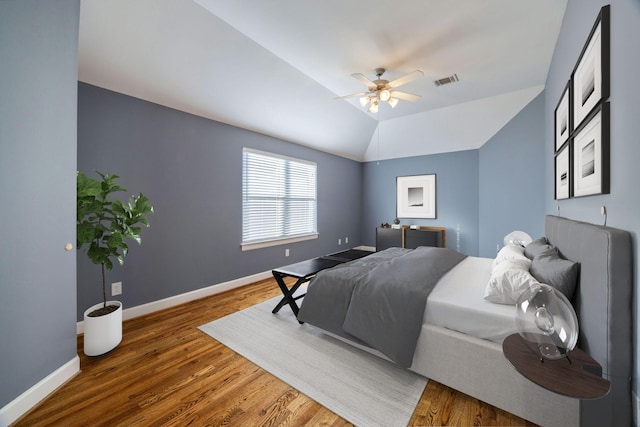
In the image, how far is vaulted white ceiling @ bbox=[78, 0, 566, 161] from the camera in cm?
211

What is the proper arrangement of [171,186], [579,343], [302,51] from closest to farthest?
[579,343] < [302,51] < [171,186]

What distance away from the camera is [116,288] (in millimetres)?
2605

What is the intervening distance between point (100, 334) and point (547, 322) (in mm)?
2951

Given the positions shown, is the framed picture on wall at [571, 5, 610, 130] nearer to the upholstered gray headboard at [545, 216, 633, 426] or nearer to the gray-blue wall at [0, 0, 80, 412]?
the upholstered gray headboard at [545, 216, 633, 426]

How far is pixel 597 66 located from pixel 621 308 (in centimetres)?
127

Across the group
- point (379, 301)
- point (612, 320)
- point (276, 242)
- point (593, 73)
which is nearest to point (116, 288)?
point (276, 242)

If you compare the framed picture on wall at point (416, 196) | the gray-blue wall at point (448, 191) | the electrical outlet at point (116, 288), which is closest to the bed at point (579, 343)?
the electrical outlet at point (116, 288)

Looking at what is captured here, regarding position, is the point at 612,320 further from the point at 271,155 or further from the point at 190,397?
the point at 271,155

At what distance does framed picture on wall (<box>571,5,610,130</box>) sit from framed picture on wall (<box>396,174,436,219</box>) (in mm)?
3601

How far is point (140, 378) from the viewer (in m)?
1.80

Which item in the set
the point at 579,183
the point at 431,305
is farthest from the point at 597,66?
the point at 431,305

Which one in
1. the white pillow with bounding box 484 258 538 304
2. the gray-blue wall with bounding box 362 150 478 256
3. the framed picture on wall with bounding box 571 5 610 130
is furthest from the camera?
the gray-blue wall with bounding box 362 150 478 256

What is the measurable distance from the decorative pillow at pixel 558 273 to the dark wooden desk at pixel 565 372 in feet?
1.51

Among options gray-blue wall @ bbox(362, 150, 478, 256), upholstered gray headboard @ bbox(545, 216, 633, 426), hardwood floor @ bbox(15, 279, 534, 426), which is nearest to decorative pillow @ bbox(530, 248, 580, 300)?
upholstered gray headboard @ bbox(545, 216, 633, 426)
